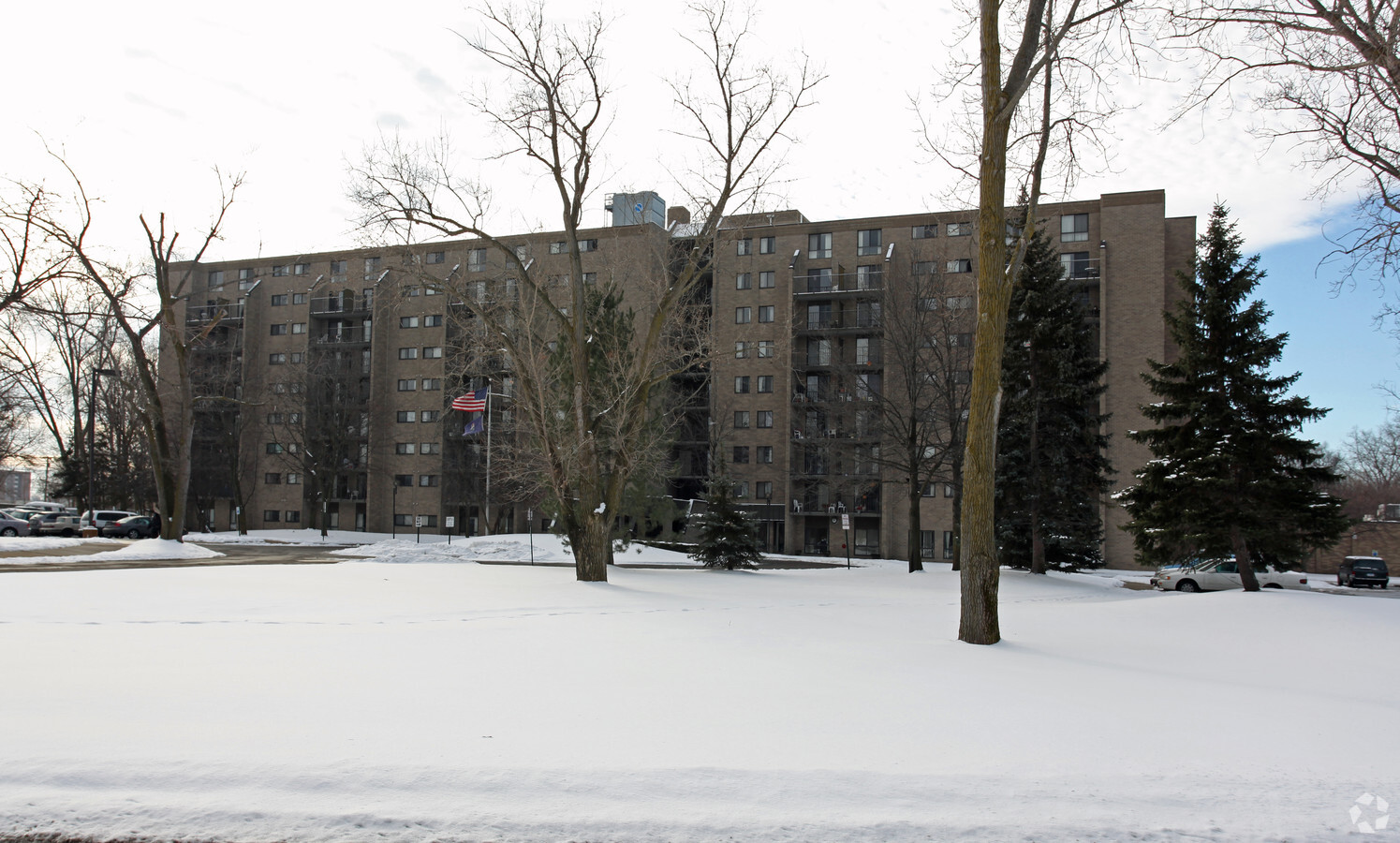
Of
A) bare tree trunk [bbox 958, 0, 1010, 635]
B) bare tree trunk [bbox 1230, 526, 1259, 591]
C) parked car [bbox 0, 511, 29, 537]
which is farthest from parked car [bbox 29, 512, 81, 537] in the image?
bare tree trunk [bbox 1230, 526, 1259, 591]

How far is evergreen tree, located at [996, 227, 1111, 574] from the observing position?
28.4m

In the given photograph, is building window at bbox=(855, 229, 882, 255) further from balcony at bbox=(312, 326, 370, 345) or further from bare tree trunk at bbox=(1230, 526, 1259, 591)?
balcony at bbox=(312, 326, 370, 345)

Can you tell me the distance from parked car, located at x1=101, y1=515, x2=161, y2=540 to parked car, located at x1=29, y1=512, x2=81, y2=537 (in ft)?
8.67

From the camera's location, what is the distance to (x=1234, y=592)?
17.0 m

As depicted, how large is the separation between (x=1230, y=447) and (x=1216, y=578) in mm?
10604

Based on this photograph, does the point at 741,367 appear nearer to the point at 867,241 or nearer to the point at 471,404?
the point at 867,241

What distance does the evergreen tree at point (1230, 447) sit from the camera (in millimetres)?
22000

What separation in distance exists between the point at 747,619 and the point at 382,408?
183 ft

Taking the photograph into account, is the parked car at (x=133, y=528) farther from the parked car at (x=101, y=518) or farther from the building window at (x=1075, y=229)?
the building window at (x=1075, y=229)

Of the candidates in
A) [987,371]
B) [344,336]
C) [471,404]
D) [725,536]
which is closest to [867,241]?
[471,404]

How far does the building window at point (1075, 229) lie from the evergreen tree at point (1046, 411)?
2357 cm

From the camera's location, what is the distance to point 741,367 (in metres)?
55.9

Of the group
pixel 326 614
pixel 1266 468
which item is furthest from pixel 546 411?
pixel 1266 468

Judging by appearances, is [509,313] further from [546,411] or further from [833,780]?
[833,780]
